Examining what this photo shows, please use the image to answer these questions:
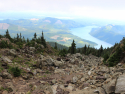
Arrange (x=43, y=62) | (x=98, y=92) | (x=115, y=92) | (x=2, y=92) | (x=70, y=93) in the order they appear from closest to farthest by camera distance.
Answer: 1. (x=115, y=92)
2. (x=98, y=92)
3. (x=2, y=92)
4. (x=70, y=93)
5. (x=43, y=62)

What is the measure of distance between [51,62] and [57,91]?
12085mm

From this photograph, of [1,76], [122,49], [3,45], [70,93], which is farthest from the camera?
[3,45]

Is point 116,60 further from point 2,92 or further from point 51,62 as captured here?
point 2,92

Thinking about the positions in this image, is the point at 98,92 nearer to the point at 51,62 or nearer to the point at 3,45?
the point at 51,62

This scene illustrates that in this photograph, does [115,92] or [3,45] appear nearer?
[115,92]

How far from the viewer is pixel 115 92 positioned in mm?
6383

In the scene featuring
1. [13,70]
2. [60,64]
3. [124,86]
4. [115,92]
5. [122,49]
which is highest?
[122,49]

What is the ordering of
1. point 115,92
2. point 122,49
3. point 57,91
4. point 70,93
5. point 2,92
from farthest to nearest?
point 122,49 → point 57,91 → point 70,93 → point 2,92 → point 115,92

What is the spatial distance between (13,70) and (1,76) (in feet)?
6.53

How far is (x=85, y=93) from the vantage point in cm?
798

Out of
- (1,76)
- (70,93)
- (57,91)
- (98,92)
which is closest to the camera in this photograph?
(98,92)

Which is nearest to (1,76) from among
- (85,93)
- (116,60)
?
(85,93)

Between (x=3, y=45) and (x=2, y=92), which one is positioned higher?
(x=3, y=45)

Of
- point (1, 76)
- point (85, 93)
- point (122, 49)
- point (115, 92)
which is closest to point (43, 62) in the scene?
point (1, 76)
